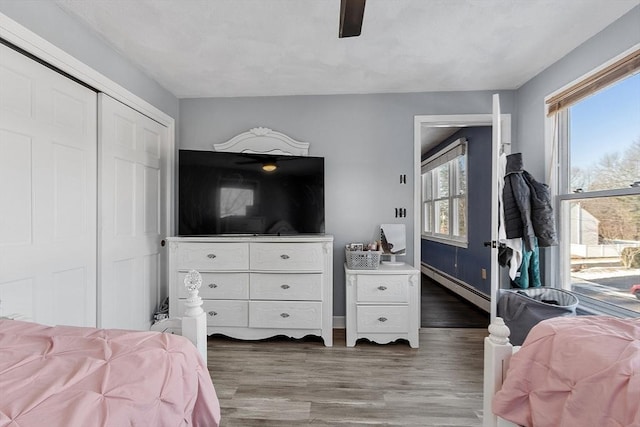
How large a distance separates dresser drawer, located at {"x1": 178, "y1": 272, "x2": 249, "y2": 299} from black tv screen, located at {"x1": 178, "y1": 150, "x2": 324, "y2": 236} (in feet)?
1.28

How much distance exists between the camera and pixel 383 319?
2.62 m

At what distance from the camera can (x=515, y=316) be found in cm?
215

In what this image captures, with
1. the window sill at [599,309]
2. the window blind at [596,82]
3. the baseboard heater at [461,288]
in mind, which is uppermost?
the window blind at [596,82]

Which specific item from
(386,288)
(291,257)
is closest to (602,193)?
(386,288)

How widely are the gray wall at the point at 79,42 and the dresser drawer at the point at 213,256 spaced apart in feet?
4.42

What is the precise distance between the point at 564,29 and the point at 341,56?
148 cm

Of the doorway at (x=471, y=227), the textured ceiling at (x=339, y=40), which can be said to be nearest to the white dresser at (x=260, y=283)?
the doorway at (x=471, y=227)

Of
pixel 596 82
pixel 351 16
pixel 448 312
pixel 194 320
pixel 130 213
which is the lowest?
pixel 448 312

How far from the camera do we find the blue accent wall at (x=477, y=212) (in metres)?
3.68

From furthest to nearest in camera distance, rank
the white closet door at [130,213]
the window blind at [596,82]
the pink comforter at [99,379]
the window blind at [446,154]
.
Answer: the window blind at [446,154]
the white closet door at [130,213]
the window blind at [596,82]
the pink comforter at [99,379]

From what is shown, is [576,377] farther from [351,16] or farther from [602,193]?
[602,193]

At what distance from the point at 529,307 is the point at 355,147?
195 centimetres

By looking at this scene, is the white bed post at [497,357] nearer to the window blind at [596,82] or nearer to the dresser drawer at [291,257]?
the dresser drawer at [291,257]

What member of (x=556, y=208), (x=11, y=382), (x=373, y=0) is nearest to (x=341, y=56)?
(x=373, y=0)
